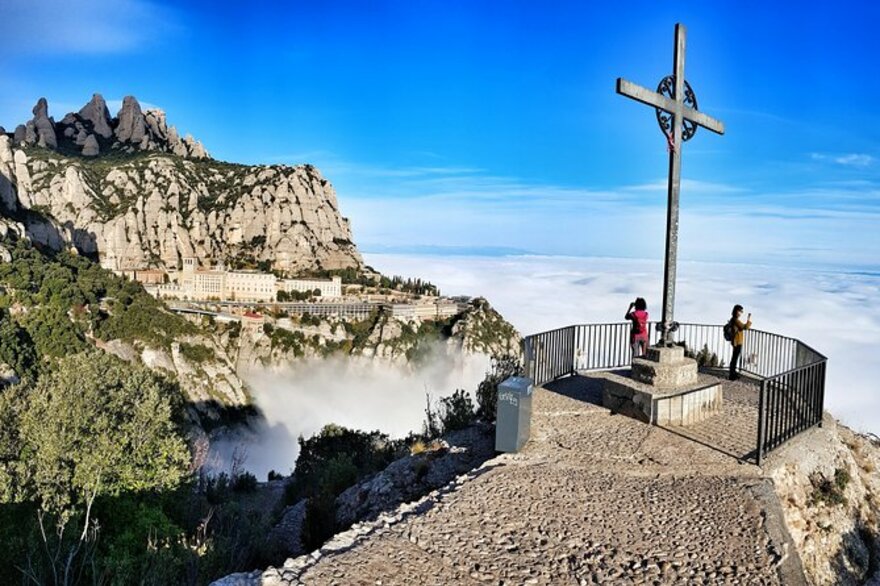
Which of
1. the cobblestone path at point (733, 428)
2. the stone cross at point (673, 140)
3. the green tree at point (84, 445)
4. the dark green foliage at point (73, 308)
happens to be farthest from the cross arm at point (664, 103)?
the dark green foliage at point (73, 308)

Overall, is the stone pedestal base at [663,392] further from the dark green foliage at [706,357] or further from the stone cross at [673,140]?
the dark green foliage at [706,357]

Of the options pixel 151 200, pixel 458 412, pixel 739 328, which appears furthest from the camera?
pixel 151 200

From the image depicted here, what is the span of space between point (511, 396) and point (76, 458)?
11.3 metres

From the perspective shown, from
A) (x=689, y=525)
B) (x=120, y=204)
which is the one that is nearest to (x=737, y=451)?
(x=689, y=525)

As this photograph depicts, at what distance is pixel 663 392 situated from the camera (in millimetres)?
8430

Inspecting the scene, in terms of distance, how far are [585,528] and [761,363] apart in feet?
28.0

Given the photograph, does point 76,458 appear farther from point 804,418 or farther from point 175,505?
point 804,418

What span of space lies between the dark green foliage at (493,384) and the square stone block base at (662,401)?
297 cm

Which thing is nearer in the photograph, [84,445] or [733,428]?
[733,428]

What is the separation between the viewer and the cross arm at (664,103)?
26.3 ft

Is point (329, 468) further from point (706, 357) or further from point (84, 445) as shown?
point (706, 357)

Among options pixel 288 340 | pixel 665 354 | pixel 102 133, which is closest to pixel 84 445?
pixel 665 354

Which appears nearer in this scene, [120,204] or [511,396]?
[511,396]

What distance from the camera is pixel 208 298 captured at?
100812 mm
